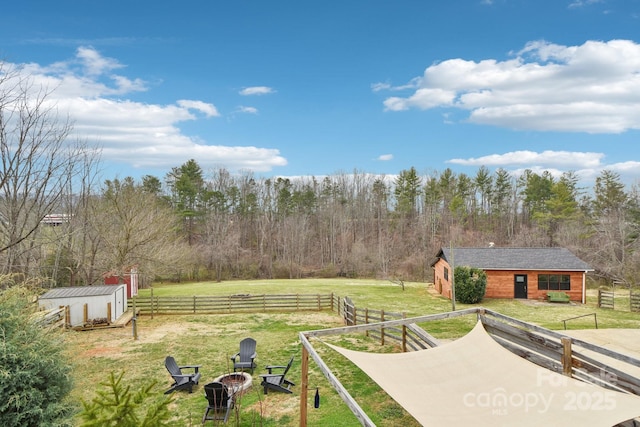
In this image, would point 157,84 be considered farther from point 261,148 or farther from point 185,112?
point 261,148

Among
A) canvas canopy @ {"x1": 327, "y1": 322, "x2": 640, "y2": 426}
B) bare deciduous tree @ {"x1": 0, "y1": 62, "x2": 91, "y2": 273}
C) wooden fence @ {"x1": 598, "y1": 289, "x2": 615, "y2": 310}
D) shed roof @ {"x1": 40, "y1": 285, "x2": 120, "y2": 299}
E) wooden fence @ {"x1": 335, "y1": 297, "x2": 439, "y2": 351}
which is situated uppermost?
bare deciduous tree @ {"x1": 0, "y1": 62, "x2": 91, "y2": 273}

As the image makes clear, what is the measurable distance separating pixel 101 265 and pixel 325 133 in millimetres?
31567

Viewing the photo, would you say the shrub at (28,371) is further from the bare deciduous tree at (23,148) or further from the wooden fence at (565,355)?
the wooden fence at (565,355)

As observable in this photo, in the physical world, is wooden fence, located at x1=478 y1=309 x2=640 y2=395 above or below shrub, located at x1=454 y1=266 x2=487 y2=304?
above

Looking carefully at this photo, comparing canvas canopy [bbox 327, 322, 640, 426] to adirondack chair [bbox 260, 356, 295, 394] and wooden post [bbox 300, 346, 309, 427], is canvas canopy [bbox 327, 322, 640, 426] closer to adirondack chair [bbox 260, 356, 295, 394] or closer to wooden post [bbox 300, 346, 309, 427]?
wooden post [bbox 300, 346, 309, 427]

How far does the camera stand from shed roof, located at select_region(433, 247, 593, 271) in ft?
77.9

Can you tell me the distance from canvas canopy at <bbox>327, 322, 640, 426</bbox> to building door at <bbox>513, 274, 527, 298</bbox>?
19.6 m

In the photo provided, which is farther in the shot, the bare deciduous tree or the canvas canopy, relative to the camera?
the bare deciduous tree

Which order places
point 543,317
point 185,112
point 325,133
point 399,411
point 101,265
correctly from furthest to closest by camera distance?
1. point 325,133
2. point 185,112
3. point 101,265
4. point 543,317
5. point 399,411

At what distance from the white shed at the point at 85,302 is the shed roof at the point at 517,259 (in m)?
18.4

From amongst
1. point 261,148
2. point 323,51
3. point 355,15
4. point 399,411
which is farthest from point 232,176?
point 399,411

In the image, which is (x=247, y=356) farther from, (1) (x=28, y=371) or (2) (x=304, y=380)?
(1) (x=28, y=371)

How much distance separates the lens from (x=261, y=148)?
53.0 meters

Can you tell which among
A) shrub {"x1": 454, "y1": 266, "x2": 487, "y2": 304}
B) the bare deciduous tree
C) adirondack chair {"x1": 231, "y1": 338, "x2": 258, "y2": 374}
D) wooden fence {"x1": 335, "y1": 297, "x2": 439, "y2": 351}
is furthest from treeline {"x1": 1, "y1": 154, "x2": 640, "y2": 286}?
adirondack chair {"x1": 231, "y1": 338, "x2": 258, "y2": 374}
